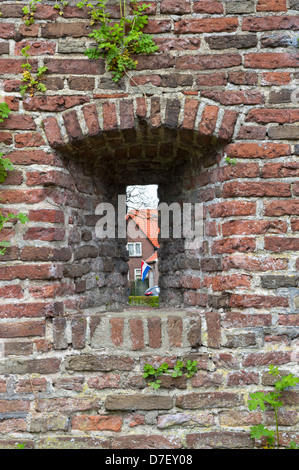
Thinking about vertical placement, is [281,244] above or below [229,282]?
above

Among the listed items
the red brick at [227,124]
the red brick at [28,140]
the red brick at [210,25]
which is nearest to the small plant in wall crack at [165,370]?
the red brick at [227,124]

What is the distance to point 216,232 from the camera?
2461 mm

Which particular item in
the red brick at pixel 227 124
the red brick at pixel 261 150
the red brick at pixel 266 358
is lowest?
the red brick at pixel 266 358

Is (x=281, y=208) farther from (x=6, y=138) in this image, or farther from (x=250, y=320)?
(x=6, y=138)

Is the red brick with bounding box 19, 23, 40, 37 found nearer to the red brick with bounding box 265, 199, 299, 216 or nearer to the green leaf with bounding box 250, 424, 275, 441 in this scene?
the red brick with bounding box 265, 199, 299, 216

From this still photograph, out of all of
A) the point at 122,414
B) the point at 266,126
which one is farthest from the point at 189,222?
the point at 122,414

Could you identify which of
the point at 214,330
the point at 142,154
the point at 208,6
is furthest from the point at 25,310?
the point at 208,6

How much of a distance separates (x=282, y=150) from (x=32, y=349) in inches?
75.4

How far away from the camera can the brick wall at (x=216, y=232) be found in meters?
2.26

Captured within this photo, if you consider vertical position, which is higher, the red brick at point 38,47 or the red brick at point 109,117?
the red brick at point 38,47

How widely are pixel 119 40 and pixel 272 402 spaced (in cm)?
230

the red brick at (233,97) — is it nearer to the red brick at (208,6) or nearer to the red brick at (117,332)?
the red brick at (208,6)

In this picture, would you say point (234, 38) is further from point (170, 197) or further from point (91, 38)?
point (170, 197)

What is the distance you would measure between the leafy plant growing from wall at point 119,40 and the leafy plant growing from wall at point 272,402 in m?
2.00
